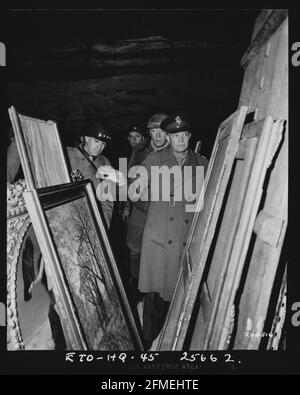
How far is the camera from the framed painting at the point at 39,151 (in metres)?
2.08

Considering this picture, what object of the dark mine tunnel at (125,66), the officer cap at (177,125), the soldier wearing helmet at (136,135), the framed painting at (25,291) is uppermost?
the dark mine tunnel at (125,66)

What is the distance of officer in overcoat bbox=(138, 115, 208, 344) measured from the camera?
271 centimetres

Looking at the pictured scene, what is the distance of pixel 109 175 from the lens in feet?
10.4

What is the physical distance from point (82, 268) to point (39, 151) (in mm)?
991

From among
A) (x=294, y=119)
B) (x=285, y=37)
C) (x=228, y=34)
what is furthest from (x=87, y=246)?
(x=228, y=34)

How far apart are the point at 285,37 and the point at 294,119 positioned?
49cm

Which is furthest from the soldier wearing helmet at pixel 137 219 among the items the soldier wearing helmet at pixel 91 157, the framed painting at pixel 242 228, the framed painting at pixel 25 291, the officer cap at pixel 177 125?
the framed painting at pixel 242 228

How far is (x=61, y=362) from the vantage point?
6.04 ft

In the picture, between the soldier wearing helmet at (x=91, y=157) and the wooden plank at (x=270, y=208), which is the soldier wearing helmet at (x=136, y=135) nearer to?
the soldier wearing helmet at (x=91, y=157)

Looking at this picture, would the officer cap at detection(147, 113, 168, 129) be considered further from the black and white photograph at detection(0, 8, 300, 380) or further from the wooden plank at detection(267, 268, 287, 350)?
the wooden plank at detection(267, 268, 287, 350)

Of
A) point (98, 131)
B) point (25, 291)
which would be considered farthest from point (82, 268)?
point (98, 131)

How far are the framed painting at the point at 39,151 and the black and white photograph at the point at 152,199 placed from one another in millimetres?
16

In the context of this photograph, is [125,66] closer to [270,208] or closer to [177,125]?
[177,125]
